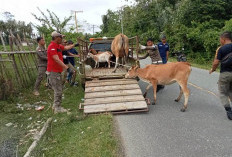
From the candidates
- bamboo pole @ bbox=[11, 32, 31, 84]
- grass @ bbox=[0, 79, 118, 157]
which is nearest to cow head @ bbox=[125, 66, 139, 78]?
grass @ bbox=[0, 79, 118, 157]

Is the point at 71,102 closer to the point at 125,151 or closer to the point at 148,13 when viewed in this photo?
the point at 125,151

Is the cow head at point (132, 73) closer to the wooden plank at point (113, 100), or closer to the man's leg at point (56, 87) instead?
the wooden plank at point (113, 100)

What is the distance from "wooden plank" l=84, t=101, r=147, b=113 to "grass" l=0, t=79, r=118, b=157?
0.72 ft

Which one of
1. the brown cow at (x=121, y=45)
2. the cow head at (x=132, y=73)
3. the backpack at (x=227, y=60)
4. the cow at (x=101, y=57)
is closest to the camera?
the backpack at (x=227, y=60)

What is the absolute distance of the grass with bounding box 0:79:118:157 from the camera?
3.47m

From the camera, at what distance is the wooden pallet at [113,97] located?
16.7 feet

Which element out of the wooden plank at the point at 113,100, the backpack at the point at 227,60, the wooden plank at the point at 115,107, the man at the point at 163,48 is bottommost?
the wooden plank at the point at 115,107

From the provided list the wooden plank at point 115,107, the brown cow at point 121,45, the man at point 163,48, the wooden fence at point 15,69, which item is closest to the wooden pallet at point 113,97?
the wooden plank at point 115,107

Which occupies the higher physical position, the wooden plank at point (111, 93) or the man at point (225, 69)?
the man at point (225, 69)

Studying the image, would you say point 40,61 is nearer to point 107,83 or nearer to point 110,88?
point 107,83

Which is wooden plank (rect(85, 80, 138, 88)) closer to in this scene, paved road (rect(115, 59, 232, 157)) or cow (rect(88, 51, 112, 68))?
paved road (rect(115, 59, 232, 157))

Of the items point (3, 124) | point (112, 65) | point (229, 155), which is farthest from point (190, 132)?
point (112, 65)

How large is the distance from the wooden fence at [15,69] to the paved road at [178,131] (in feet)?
12.1

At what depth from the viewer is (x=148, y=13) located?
97.7 feet
